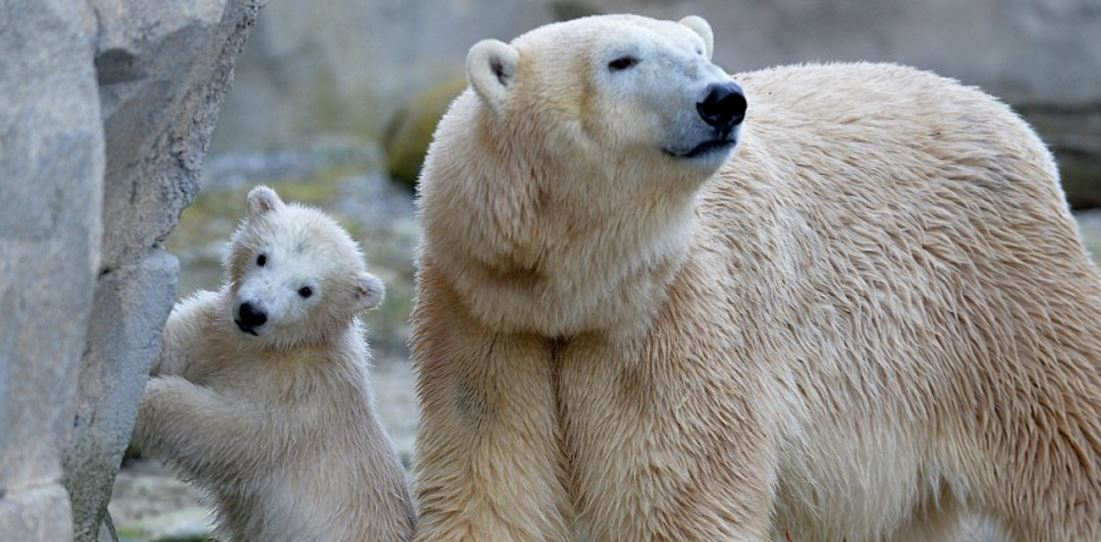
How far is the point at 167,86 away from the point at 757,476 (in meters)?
1.66

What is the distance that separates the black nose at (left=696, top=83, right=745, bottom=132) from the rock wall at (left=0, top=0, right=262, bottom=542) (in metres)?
1.00

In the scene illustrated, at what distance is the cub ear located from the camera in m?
Answer: 4.12

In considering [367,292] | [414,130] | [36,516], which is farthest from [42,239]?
[414,130]

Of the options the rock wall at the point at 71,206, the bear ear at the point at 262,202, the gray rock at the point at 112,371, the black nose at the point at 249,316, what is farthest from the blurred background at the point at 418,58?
the rock wall at the point at 71,206

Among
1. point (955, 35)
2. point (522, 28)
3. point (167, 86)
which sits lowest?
point (522, 28)

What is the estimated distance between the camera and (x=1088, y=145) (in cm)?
980

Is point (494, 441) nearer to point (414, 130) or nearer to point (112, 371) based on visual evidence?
point (112, 371)

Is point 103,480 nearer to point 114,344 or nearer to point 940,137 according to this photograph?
point 114,344

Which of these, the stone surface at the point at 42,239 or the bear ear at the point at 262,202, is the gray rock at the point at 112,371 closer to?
the stone surface at the point at 42,239

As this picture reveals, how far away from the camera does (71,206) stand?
2490mm

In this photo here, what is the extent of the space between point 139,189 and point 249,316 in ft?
2.33

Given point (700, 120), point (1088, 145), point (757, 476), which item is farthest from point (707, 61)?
point (1088, 145)

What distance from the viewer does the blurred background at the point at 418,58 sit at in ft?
36.7

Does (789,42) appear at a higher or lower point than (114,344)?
lower
